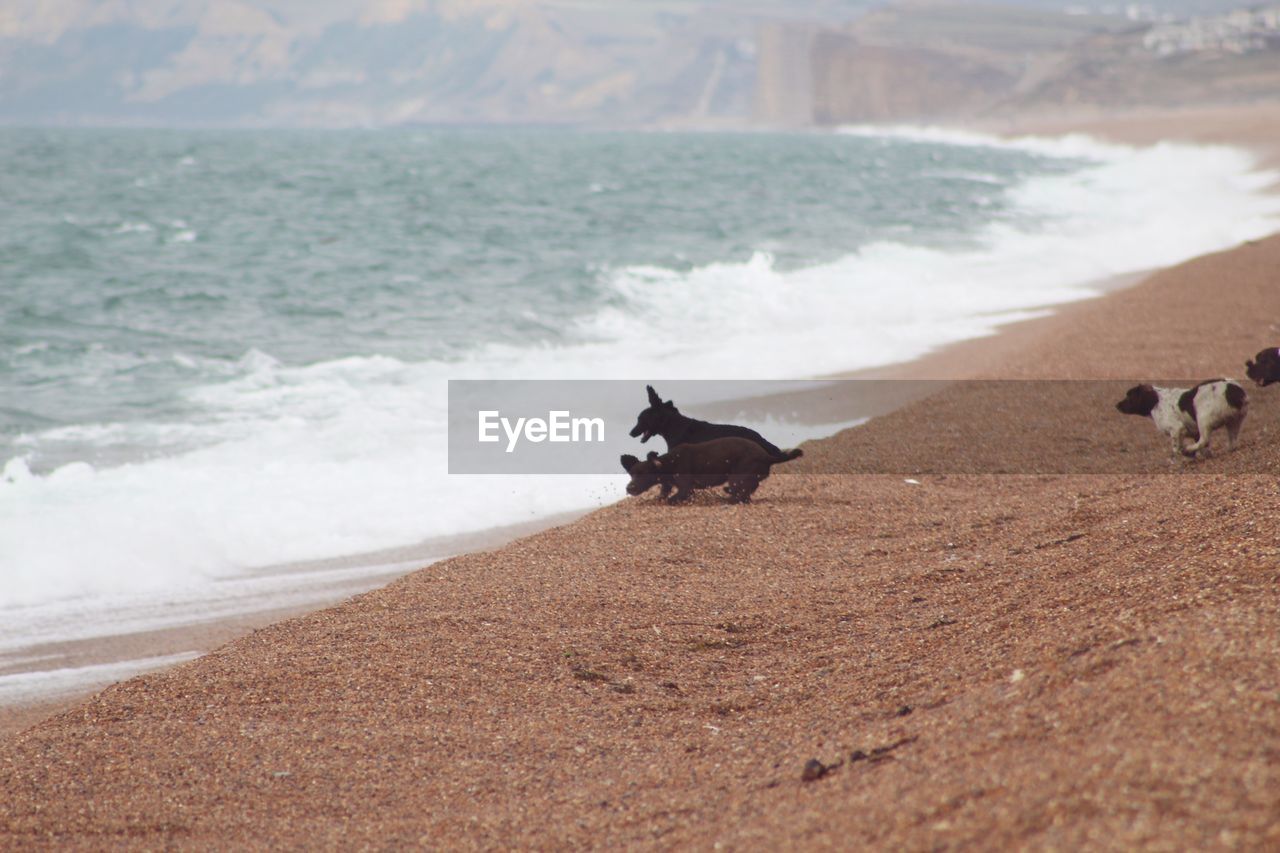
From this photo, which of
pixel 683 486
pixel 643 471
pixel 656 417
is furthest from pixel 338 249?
pixel 683 486

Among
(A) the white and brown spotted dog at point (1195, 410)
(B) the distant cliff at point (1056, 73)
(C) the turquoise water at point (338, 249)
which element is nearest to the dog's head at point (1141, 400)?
(A) the white and brown spotted dog at point (1195, 410)

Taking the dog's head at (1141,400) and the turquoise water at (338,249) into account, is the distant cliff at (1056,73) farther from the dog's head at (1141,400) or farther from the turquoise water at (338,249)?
the dog's head at (1141,400)

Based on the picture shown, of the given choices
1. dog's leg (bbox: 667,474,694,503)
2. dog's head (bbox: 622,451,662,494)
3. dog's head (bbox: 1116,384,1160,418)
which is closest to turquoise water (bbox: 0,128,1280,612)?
dog's head (bbox: 622,451,662,494)

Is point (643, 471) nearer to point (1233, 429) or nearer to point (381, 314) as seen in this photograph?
point (1233, 429)

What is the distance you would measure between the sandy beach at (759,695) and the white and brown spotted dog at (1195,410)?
0.23 metres

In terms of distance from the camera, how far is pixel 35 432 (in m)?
12.1

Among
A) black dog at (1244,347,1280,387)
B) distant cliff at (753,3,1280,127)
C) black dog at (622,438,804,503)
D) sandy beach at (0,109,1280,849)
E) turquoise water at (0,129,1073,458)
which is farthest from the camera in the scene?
distant cliff at (753,3,1280,127)

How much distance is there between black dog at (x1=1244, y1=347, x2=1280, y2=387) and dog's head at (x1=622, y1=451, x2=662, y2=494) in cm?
435

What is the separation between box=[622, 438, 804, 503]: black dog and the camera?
25.8 feet

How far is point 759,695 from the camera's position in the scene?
4816mm

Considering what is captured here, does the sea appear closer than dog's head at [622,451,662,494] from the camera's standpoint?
No

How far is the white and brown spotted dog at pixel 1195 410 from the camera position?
25.2 ft

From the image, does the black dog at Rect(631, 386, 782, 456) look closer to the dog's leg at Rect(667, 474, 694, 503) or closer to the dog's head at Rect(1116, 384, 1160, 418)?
the dog's leg at Rect(667, 474, 694, 503)

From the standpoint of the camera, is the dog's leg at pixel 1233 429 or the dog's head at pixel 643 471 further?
the dog's head at pixel 643 471
